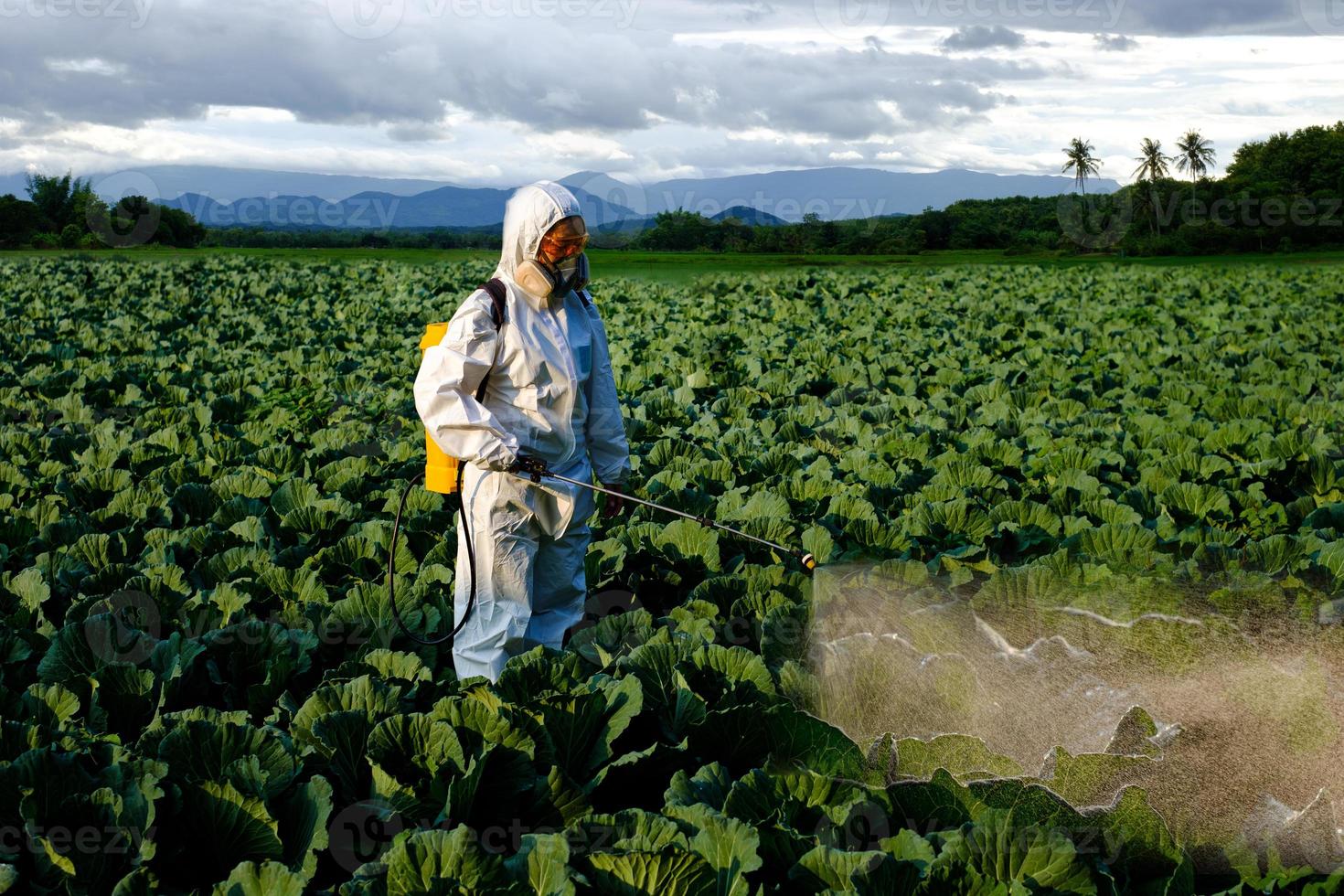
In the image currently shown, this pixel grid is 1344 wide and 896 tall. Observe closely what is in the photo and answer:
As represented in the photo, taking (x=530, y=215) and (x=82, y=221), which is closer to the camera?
(x=530, y=215)

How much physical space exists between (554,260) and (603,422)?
0.72 m

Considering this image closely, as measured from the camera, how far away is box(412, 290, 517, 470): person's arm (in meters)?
3.67

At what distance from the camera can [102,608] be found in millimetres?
3959

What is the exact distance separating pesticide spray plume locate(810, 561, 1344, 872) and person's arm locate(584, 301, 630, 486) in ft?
3.78

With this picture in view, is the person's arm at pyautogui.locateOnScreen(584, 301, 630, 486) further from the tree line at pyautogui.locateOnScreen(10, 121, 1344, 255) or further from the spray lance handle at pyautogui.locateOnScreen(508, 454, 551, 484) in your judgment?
the tree line at pyautogui.locateOnScreen(10, 121, 1344, 255)

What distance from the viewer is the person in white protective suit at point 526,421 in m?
3.72

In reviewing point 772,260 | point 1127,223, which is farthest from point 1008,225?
point 772,260

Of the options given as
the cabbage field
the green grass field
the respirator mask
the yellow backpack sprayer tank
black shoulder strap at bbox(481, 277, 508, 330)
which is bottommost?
the cabbage field

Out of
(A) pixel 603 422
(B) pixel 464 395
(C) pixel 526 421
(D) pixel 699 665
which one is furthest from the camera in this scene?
(A) pixel 603 422

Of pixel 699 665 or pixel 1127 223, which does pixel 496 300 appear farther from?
pixel 1127 223

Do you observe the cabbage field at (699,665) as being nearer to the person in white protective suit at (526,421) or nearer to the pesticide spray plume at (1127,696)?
the pesticide spray plume at (1127,696)

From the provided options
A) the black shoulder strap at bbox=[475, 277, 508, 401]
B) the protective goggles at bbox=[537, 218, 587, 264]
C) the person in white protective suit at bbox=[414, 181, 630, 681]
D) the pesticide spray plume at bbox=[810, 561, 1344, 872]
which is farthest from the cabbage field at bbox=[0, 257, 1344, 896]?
the protective goggles at bbox=[537, 218, 587, 264]

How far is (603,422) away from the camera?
4254 millimetres

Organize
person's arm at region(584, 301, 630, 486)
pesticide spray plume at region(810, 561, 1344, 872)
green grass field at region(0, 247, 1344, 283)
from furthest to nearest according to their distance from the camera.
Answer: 1. green grass field at region(0, 247, 1344, 283)
2. person's arm at region(584, 301, 630, 486)
3. pesticide spray plume at region(810, 561, 1344, 872)
